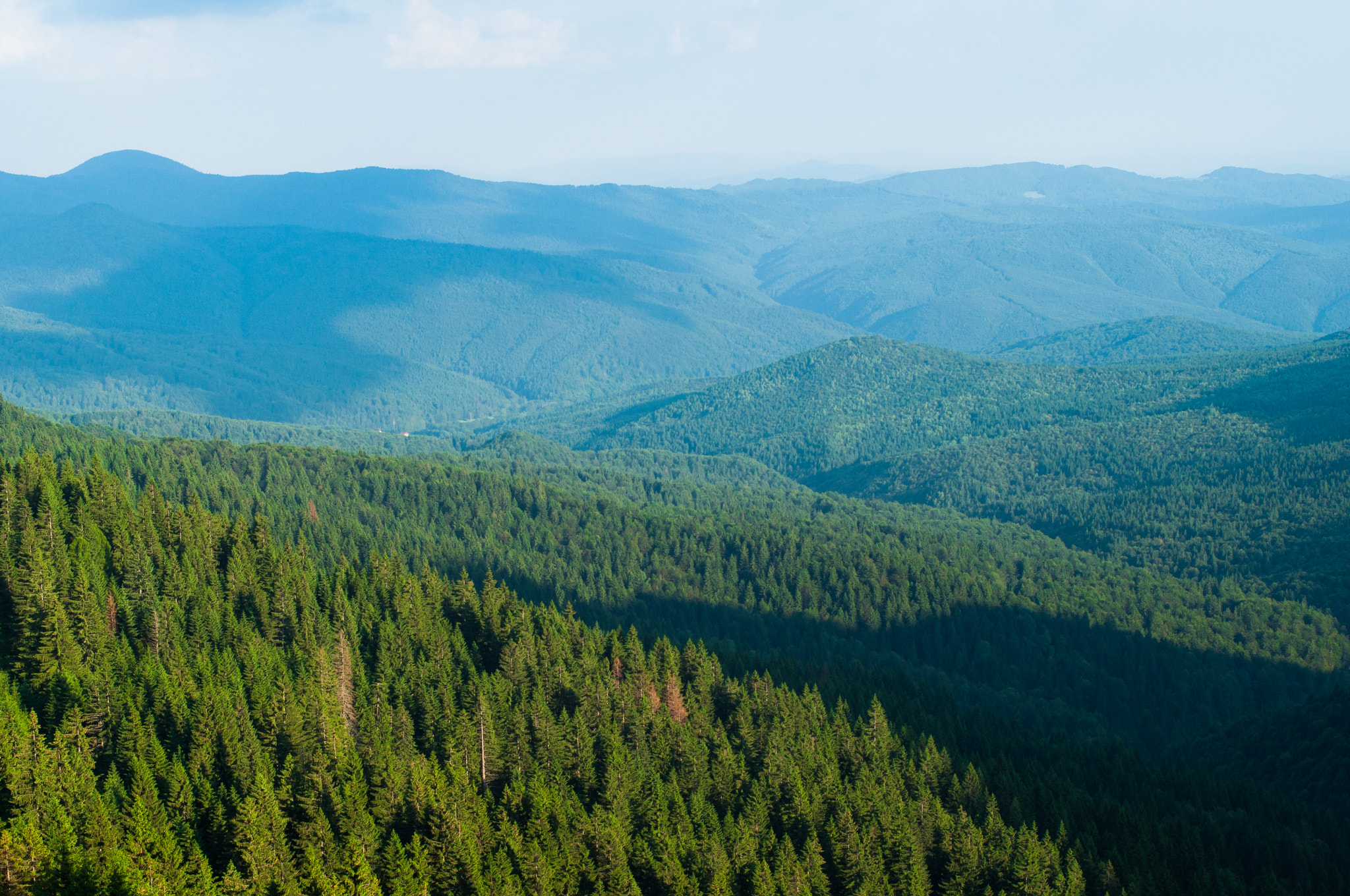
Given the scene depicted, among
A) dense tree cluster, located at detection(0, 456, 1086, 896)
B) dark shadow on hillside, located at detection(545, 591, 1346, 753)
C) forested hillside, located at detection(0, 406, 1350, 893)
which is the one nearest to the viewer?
dense tree cluster, located at detection(0, 456, 1086, 896)

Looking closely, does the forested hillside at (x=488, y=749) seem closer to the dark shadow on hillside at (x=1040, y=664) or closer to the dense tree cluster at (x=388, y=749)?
the dense tree cluster at (x=388, y=749)

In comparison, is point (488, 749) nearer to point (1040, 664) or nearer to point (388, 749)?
point (388, 749)

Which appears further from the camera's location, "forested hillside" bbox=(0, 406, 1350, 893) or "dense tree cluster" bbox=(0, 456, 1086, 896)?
"forested hillside" bbox=(0, 406, 1350, 893)

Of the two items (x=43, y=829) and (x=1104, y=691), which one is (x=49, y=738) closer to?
(x=43, y=829)

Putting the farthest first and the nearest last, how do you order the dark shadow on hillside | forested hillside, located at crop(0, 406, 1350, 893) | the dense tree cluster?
the dark shadow on hillside < forested hillside, located at crop(0, 406, 1350, 893) < the dense tree cluster

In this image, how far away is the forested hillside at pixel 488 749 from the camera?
52906mm

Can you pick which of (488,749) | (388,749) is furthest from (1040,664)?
(388,749)

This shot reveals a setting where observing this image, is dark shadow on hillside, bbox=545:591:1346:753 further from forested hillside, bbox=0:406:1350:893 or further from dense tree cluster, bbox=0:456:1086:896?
dense tree cluster, bbox=0:456:1086:896

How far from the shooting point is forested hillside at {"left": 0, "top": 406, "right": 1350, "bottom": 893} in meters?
52.9

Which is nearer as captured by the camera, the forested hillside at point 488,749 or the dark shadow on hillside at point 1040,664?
the forested hillside at point 488,749

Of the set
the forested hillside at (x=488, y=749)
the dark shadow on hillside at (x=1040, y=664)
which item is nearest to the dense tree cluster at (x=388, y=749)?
the forested hillside at (x=488, y=749)

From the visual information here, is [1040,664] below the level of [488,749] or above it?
below

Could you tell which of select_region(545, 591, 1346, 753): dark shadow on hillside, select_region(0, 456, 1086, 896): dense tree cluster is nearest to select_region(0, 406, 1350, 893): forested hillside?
select_region(0, 456, 1086, 896): dense tree cluster

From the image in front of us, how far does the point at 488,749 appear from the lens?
66.4 meters
